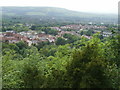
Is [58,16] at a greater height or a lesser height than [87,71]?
greater

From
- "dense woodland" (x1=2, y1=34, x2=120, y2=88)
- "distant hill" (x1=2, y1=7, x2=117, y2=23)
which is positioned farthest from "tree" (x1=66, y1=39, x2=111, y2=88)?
"distant hill" (x1=2, y1=7, x2=117, y2=23)

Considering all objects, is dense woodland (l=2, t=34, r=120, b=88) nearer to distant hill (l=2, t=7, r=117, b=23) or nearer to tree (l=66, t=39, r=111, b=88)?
tree (l=66, t=39, r=111, b=88)

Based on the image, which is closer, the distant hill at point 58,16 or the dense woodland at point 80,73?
the dense woodland at point 80,73

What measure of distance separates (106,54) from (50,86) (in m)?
1.40

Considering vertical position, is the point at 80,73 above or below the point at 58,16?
below

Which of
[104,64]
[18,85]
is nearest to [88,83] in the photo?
[104,64]

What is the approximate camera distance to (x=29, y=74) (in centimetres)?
294

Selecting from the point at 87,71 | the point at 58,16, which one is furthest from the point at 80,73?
the point at 58,16

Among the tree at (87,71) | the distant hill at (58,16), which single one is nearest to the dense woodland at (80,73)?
the tree at (87,71)

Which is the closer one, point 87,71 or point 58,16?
point 87,71

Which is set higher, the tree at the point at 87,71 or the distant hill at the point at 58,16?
the distant hill at the point at 58,16

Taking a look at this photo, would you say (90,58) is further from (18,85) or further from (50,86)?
(18,85)

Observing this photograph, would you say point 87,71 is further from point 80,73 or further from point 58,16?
point 58,16

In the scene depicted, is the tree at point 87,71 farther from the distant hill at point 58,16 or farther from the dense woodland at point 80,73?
the distant hill at point 58,16
